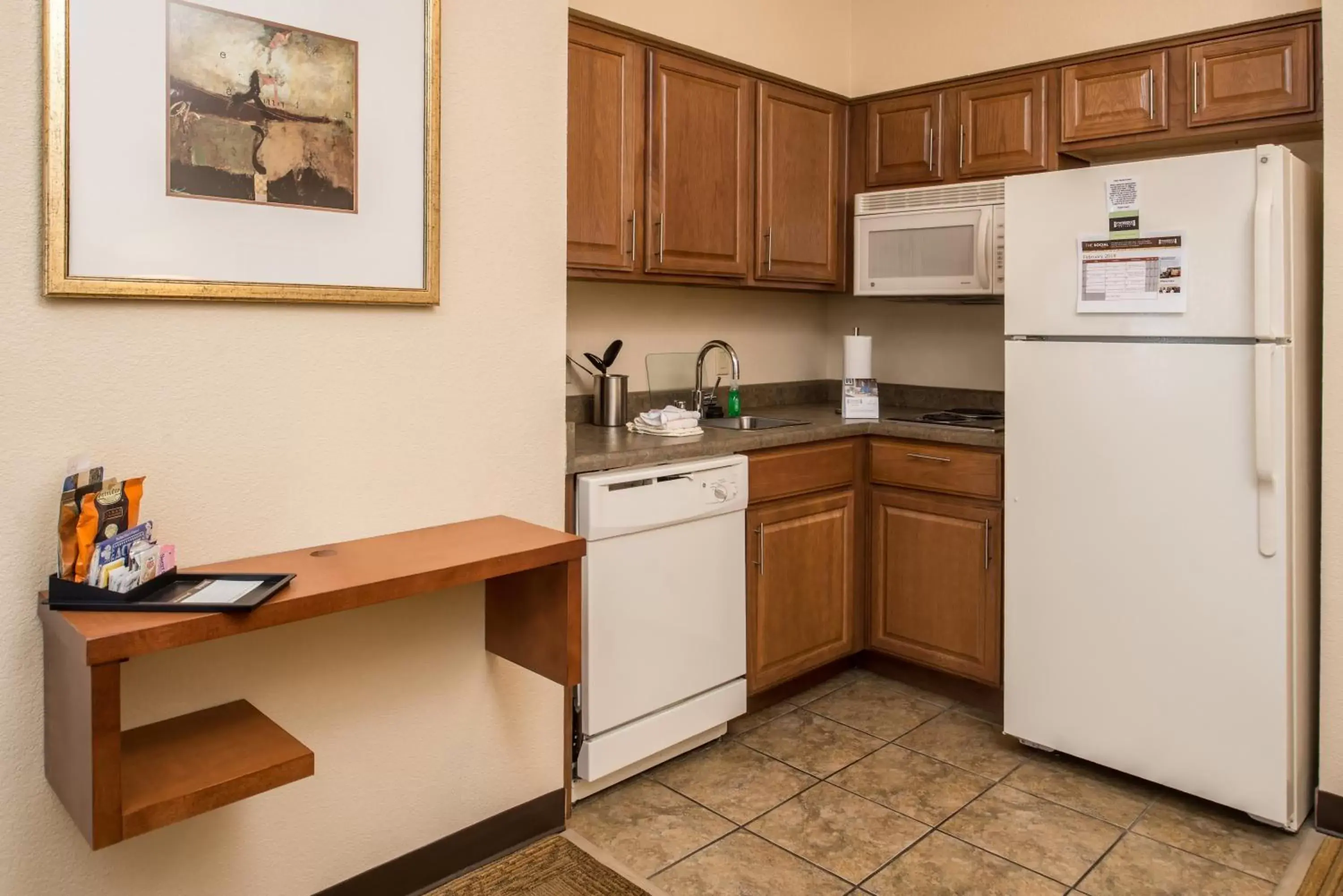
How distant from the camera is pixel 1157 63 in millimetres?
3020

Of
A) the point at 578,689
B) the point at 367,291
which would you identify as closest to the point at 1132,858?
the point at 578,689

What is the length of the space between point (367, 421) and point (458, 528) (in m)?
0.30

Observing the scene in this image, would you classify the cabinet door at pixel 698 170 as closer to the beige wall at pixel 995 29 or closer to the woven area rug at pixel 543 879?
the beige wall at pixel 995 29

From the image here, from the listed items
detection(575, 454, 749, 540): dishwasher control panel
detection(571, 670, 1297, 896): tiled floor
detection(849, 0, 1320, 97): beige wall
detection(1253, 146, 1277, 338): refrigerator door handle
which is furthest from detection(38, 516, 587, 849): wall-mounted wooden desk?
detection(849, 0, 1320, 97): beige wall

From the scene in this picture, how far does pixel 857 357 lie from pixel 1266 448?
1.40 m

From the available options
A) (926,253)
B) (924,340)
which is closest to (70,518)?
(926,253)

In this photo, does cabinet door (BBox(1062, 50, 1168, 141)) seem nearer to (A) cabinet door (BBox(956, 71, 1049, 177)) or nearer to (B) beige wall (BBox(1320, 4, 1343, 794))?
(A) cabinet door (BBox(956, 71, 1049, 177))

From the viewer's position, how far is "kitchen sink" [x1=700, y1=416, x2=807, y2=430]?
331 cm

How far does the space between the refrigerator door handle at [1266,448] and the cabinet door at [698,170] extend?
5.37 feet

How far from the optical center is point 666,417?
9.54 feet

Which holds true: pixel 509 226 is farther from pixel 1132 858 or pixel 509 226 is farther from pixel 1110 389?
pixel 1132 858

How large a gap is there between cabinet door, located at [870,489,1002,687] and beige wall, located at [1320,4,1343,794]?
2.85 feet

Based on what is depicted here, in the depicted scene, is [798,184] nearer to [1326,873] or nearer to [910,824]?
[910,824]

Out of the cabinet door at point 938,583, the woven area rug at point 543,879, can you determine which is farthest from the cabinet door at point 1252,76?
the woven area rug at point 543,879
